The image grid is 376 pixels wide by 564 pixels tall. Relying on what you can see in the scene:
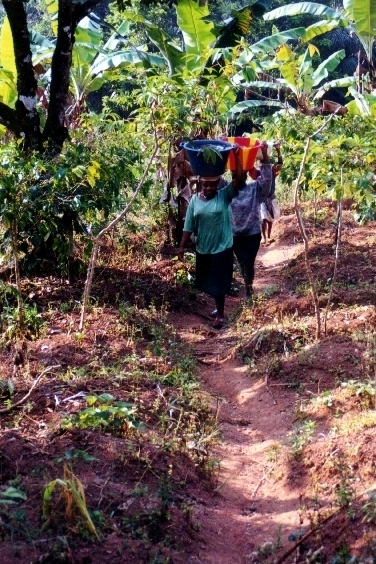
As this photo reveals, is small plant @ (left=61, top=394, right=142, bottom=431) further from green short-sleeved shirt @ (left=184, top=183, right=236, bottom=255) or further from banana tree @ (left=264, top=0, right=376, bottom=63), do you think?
banana tree @ (left=264, top=0, right=376, bottom=63)

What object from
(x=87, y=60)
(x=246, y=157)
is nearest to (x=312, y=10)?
(x=87, y=60)

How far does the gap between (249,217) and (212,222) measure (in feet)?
2.44

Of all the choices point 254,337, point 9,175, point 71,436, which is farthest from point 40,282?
point 71,436

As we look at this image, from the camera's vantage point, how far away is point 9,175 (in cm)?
547

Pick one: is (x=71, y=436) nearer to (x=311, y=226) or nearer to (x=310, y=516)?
(x=310, y=516)

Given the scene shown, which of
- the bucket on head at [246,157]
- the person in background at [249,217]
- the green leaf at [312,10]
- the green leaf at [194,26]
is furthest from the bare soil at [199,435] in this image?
the green leaf at [312,10]

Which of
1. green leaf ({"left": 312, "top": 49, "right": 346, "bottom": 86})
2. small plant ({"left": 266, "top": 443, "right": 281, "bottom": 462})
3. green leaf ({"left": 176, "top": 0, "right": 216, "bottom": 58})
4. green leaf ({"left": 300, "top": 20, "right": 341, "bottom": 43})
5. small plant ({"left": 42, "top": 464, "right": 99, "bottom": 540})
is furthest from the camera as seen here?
green leaf ({"left": 312, "top": 49, "right": 346, "bottom": 86})

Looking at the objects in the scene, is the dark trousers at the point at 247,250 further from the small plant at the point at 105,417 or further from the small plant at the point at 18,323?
the small plant at the point at 105,417

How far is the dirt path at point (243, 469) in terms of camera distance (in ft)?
11.7

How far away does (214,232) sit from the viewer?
23.5ft

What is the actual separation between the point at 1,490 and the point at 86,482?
432mm

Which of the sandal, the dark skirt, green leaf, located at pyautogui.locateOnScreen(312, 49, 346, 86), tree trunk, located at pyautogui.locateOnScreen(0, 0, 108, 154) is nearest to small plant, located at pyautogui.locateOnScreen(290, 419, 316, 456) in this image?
the sandal

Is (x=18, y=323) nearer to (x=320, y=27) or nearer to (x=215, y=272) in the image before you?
(x=215, y=272)

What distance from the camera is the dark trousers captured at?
25.6ft
